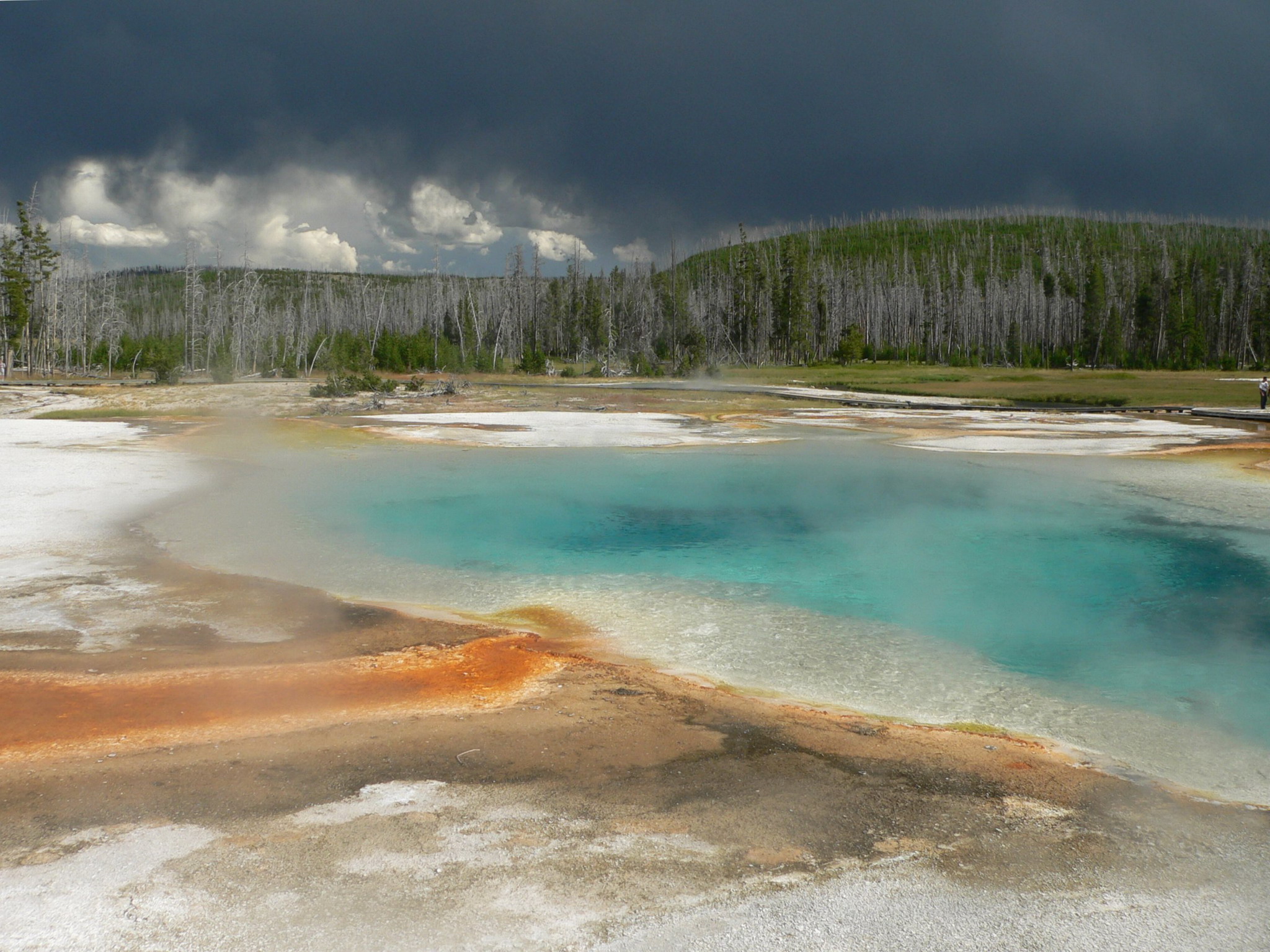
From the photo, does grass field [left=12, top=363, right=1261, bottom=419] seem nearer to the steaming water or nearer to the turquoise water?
the steaming water

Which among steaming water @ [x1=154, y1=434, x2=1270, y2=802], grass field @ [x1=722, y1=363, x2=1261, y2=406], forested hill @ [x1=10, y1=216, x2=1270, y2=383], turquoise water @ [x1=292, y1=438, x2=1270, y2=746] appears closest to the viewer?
steaming water @ [x1=154, y1=434, x2=1270, y2=802]

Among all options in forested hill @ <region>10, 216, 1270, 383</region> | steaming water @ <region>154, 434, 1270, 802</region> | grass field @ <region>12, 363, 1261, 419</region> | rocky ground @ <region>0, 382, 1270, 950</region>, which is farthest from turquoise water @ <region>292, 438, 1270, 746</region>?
forested hill @ <region>10, 216, 1270, 383</region>

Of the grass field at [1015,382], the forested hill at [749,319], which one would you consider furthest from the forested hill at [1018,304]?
the grass field at [1015,382]

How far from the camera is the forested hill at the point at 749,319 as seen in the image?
66.2 m

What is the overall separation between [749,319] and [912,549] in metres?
66.7

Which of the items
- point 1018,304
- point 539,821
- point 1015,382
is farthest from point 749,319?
point 539,821

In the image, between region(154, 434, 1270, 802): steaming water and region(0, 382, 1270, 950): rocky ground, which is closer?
region(0, 382, 1270, 950): rocky ground

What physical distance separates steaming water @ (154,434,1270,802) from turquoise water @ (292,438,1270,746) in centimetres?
5

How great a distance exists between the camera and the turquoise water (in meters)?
8.04

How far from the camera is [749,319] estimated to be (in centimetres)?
7694

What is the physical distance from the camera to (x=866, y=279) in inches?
4104

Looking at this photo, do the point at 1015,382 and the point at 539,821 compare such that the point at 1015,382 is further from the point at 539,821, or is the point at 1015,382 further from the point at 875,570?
the point at 539,821

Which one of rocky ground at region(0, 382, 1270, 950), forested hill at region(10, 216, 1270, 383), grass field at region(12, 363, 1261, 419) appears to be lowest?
rocky ground at region(0, 382, 1270, 950)

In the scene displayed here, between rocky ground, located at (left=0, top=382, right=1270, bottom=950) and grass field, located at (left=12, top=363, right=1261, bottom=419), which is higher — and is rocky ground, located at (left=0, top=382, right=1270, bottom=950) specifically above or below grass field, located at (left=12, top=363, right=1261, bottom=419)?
below
